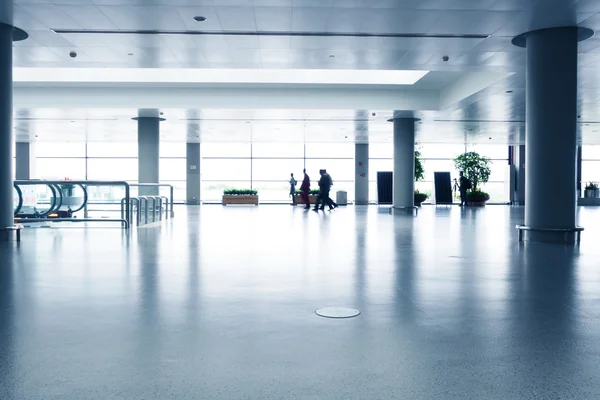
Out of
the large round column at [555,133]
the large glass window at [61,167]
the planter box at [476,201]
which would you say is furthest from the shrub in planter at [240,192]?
the large round column at [555,133]

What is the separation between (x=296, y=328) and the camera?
138 inches

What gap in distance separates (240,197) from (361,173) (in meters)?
8.01

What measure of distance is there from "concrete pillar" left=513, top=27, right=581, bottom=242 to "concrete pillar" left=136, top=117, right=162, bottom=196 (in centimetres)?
1652

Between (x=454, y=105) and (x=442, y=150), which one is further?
(x=442, y=150)

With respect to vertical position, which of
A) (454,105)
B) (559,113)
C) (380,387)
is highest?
(454,105)

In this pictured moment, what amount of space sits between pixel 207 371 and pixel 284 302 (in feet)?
5.49

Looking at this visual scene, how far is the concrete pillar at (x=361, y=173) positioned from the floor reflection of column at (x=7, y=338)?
28458mm

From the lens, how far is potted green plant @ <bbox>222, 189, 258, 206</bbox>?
107ft

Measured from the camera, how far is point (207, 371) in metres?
2.68

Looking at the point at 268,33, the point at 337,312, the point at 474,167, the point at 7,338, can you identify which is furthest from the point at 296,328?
the point at 474,167

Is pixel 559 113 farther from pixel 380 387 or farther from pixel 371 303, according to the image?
pixel 380 387

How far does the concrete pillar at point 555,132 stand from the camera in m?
9.63

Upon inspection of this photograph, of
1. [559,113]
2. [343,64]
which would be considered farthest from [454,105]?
[559,113]

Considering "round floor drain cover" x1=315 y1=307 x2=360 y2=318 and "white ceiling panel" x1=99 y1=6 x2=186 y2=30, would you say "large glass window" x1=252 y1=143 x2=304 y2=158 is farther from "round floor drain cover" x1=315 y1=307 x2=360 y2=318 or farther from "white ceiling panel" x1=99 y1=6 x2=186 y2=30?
"round floor drain cover" x1=315 y1=307 x2=360 y2=318
